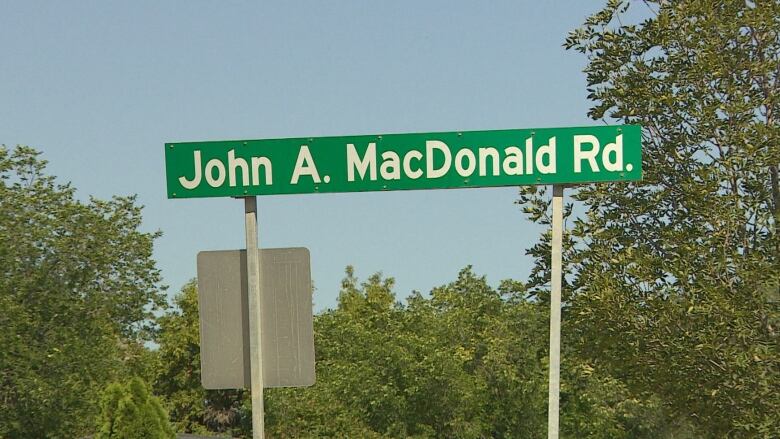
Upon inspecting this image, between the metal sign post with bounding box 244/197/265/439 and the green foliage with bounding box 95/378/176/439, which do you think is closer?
the metal sign post with bounding box 244/197/265/439

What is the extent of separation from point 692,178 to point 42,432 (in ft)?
69.1

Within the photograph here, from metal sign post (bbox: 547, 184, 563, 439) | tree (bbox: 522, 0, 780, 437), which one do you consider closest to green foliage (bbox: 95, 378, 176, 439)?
tree (bbox: 522, 0, 780, 437)

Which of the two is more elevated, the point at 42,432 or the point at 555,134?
the point at 555,134

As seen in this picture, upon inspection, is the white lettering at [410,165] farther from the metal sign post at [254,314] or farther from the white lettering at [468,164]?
the metal sign post at [254,314]

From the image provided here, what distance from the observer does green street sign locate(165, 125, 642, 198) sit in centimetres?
937

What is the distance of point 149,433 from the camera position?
2805 centimetres

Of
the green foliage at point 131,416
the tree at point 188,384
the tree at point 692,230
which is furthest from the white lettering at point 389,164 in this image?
the tree at point 188,384

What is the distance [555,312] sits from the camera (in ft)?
31.0

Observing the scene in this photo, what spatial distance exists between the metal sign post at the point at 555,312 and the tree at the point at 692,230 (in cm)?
690

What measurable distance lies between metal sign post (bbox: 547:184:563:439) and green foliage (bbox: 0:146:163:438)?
898 inches

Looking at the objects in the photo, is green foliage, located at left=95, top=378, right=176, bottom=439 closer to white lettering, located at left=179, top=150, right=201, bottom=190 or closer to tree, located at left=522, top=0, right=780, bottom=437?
tree, located at left=522, top=0, right=780, bottom=437

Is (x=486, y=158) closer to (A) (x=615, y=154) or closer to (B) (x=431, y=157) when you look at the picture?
(B) (x=431, y=157)

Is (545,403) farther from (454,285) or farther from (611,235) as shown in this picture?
(611,235)

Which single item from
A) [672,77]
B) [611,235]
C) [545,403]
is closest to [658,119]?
[672,77]
